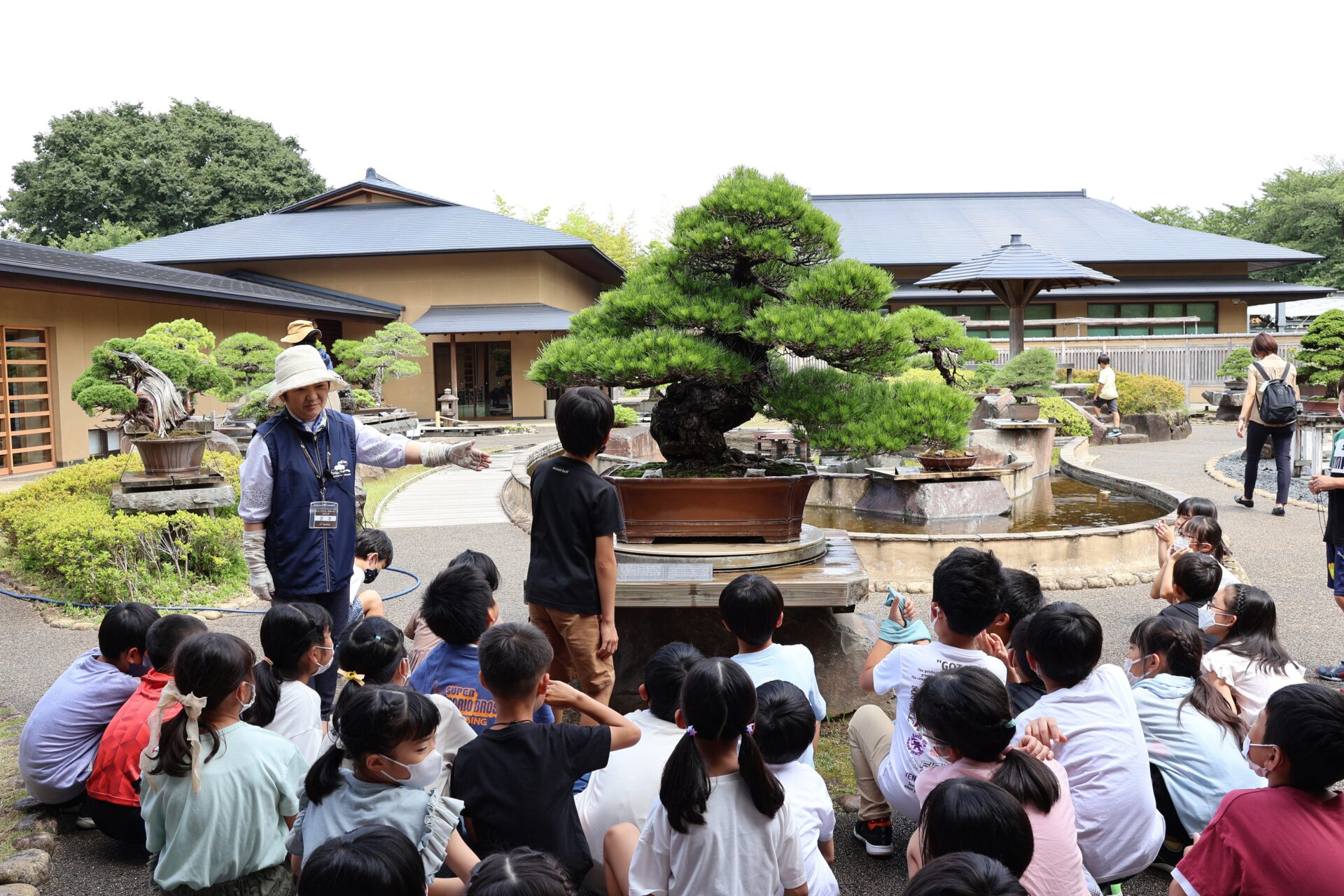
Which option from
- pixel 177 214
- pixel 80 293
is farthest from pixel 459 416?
pixel 177 214

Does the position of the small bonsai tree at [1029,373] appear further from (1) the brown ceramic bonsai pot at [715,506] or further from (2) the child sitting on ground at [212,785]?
(2) the child sitting on ground at [212,785]

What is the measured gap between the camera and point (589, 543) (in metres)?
3.25

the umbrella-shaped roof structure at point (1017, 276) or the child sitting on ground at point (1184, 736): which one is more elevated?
the umbrella-shaped roof structure at point (1017, 276)

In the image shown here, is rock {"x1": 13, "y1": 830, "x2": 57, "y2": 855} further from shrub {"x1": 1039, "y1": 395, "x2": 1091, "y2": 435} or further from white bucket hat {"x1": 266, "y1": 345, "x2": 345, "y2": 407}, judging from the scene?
shrub {"x1": 1039, "y1": 395, "x2": 1091, "y2": 435}

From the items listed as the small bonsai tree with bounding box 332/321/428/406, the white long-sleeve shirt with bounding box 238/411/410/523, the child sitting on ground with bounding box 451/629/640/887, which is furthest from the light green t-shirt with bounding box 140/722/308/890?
the small bonsai tree with bounding box 332/321/428/406

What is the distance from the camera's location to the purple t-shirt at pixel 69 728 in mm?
3035

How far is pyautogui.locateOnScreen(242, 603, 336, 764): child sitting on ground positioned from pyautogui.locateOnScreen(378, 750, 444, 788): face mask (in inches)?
30.0

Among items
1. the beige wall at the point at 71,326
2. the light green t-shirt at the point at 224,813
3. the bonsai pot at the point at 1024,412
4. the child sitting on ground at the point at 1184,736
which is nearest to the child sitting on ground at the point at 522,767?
the light green t-shirt at the point at 224,813

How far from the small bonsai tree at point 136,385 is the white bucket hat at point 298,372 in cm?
516

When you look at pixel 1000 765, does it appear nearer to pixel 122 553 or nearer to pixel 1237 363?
pixel 122 553

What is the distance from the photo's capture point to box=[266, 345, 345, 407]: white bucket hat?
326 centimetres

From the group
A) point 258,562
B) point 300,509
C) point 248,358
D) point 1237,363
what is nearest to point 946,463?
point 300,509

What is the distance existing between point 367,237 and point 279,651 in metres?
25.9

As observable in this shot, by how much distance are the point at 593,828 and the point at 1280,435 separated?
823 cm
